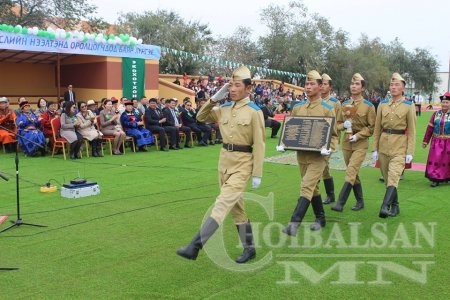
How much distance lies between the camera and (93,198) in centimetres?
716

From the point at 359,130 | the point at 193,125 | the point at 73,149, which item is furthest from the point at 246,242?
the point at 193,125

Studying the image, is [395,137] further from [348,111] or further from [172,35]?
[172,35]

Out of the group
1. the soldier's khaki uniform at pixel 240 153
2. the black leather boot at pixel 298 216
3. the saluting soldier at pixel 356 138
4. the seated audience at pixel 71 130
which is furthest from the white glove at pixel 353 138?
the seated audience at pixel 71 130

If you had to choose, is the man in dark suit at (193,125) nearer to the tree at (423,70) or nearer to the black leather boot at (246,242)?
the black leather boot at (246,242)

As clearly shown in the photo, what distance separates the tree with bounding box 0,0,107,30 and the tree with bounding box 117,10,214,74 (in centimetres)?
428

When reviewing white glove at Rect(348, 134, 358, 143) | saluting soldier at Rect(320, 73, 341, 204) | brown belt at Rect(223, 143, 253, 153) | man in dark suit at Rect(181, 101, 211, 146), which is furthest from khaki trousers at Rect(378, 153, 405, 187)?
man in dark suit at Rect(181, 101, 211, 146)

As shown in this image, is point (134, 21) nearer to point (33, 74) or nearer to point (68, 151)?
point (33, 74)

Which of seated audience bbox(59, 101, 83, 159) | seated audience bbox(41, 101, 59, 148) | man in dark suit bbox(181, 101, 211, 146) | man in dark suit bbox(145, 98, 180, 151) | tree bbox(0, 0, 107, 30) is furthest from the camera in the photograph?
tree bbox(0, 0, 107, 30)

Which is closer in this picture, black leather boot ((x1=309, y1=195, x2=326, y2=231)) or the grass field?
the grass field

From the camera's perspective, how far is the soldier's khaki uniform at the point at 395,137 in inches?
250

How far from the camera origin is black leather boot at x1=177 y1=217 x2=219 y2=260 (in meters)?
4.03

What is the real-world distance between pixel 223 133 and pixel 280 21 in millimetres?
41399

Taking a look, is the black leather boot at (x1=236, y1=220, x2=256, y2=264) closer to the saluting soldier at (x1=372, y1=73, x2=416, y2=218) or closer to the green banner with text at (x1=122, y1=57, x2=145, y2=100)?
the saluting soldier at (x1=372, y1=73, x2=416, y2=218)

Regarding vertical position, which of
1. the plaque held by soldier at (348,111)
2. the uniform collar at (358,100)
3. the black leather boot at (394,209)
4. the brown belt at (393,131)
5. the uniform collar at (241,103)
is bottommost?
the black leather boot at (394,209)
